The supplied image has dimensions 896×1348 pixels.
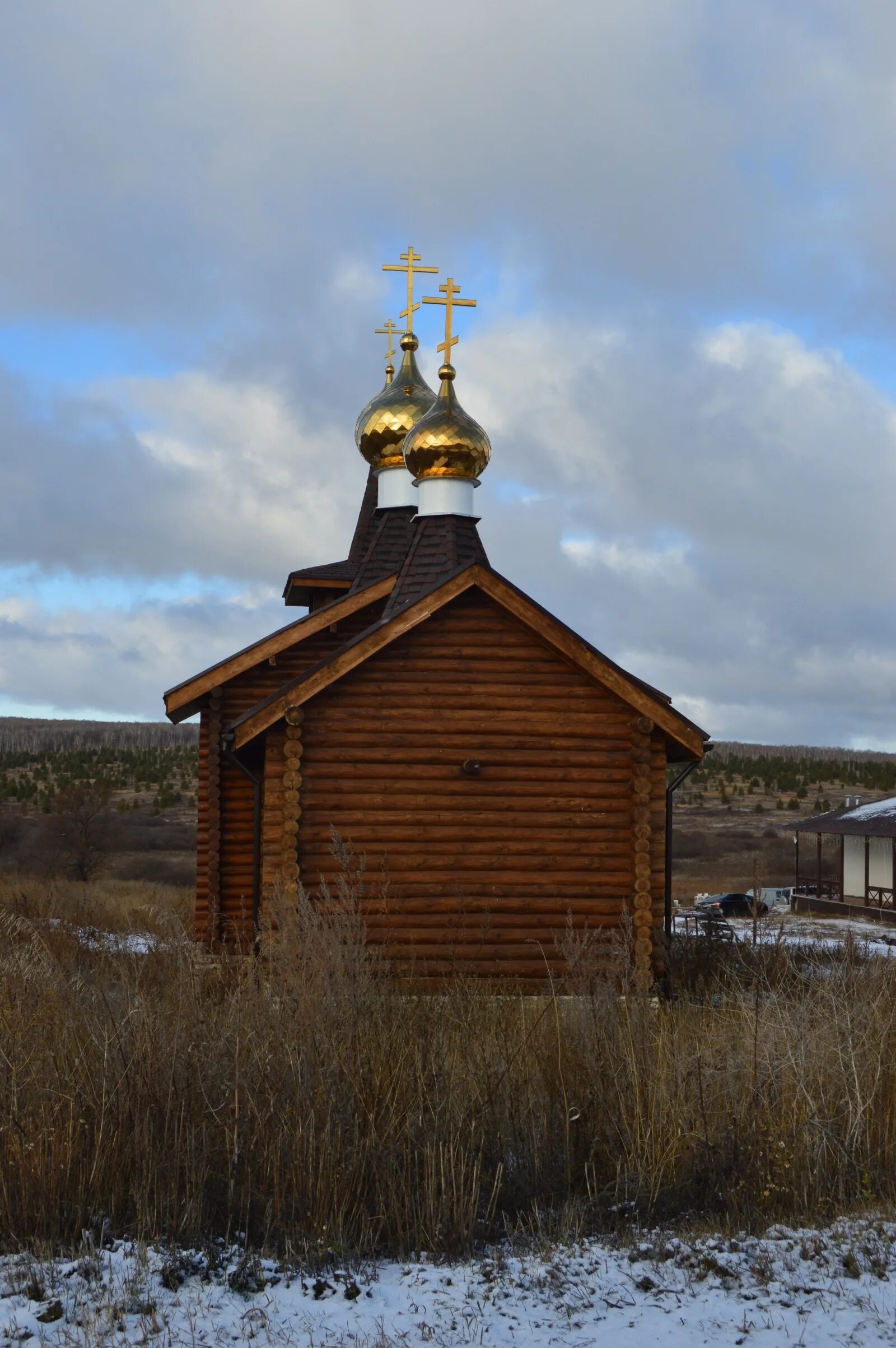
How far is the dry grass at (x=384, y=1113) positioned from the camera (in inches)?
219

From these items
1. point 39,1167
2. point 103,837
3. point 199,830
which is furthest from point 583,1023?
point 103,837

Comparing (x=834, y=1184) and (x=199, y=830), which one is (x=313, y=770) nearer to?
(x=199, y=830)

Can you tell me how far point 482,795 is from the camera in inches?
488

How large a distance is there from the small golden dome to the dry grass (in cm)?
836

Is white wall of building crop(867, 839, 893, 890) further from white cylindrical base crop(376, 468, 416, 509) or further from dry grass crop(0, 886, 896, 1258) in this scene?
dry grass crop(0, 886, 896, 1258)

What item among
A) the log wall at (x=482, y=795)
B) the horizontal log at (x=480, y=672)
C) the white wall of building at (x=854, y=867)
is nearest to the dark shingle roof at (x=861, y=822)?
the white wall of building at (x=854, y=867)

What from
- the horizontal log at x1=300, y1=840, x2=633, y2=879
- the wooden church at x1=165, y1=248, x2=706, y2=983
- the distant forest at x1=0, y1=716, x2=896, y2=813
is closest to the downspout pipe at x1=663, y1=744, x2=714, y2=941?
the wooden church at x1=165, y1=248, x2=706, y2=983

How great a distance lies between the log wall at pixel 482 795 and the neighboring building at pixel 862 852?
18411 mm

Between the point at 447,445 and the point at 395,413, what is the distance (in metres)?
4.79

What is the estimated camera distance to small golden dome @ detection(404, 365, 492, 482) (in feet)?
48.3

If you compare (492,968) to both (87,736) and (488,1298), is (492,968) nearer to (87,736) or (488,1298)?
(488,1298)

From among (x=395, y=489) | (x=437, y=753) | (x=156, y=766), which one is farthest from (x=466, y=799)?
(x=156, y=766)

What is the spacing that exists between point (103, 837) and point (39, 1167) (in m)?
31.1

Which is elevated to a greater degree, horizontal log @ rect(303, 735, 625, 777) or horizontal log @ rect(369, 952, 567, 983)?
horizontal log @ rect(303, 735, 625, 777)
